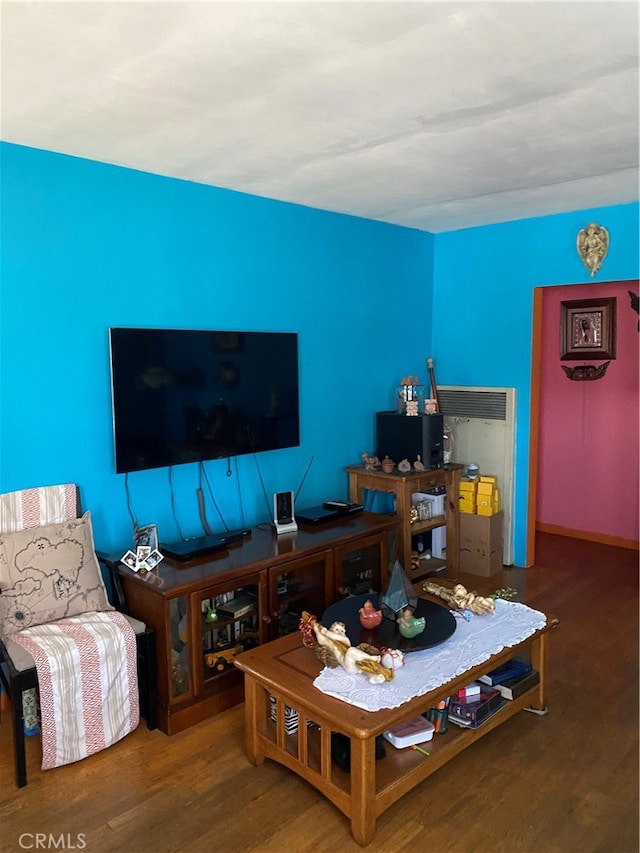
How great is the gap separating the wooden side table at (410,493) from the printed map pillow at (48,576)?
177cm

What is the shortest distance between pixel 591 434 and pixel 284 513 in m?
2.84

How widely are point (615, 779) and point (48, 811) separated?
1906mm

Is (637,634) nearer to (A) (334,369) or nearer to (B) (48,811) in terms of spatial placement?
(A) (334,369)

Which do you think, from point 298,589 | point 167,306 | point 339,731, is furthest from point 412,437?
point 339,731

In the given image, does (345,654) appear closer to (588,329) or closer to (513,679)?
(513,679)

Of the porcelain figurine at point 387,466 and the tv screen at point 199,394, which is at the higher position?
the tv screen at point 199,394

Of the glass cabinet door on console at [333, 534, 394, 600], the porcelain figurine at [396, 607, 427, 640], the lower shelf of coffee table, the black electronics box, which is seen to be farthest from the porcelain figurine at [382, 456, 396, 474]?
the lower shelf of coffee table

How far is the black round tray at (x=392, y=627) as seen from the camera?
7.73ft

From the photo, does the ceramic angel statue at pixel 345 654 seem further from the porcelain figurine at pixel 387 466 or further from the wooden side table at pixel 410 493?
the porcelain figurine at pixel 387 466

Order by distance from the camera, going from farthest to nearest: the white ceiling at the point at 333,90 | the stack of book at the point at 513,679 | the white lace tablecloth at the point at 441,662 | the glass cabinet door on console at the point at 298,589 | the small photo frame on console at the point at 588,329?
1. the small photo frame on console at the point at 588,329
2. the glass cabinet door on console at the point at 298,589
3. the stack of book at the point at 513,679
4. the white lace tablecloth at the point at 441,662
5. the white ceiling at the point at 333,90

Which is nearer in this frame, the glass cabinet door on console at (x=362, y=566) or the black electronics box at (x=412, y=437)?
the glass cabinet door on console at (x=362, y=566)

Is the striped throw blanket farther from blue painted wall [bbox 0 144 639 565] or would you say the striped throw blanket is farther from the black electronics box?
the black electronics box

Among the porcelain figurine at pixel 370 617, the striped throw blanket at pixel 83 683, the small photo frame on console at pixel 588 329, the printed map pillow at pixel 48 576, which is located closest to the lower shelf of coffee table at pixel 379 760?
the porcelain figurine at pixel 370 617

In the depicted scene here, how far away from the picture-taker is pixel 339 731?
198 centimetres
